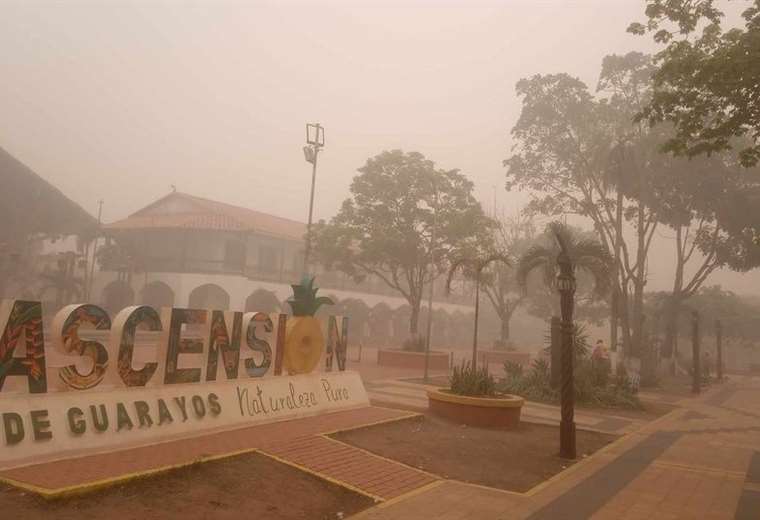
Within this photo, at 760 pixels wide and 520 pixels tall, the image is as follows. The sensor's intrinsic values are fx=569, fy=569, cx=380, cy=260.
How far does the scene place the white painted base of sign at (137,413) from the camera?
265 inches

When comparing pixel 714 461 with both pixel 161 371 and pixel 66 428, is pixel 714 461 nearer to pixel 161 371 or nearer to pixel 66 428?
pixel 161 371

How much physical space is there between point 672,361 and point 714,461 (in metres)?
23.6

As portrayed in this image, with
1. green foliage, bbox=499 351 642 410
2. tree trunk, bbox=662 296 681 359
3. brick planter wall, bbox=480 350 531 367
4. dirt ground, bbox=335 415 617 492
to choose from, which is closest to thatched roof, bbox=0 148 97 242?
brick planter wall, bbox=480 350 531 367

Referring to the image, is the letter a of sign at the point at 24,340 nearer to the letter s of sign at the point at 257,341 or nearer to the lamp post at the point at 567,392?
the letter s of sign at the point at 257,341

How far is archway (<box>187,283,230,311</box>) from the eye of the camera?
33.5 m

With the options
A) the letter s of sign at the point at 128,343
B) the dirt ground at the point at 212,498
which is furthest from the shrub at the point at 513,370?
the letter s of sign at the point at 128,343

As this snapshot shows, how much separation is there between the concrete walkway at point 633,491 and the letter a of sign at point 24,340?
A: 4400 mm

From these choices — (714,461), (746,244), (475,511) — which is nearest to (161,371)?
(475,511)

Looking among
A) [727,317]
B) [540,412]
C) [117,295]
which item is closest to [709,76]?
[540,412]

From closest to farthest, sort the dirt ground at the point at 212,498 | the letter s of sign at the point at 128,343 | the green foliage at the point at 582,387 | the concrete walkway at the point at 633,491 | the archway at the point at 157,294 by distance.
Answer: the dirt ground at the point at 212,498 < the concrete walkway at the point at 633,491 < the letter s of sign at the point at 128,343 < the green foliage at the point at 582,387 < the archway at the point at 157,294

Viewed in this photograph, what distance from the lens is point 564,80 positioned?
25.0m

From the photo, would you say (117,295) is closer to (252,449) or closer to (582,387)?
(582,387)

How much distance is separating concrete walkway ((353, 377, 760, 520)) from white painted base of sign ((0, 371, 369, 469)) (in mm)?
3624

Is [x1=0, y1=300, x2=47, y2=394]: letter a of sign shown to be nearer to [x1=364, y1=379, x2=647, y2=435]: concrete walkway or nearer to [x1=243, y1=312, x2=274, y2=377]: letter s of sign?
[x1=243, y1=312, x2=274, y2=377]: letter s of sign
